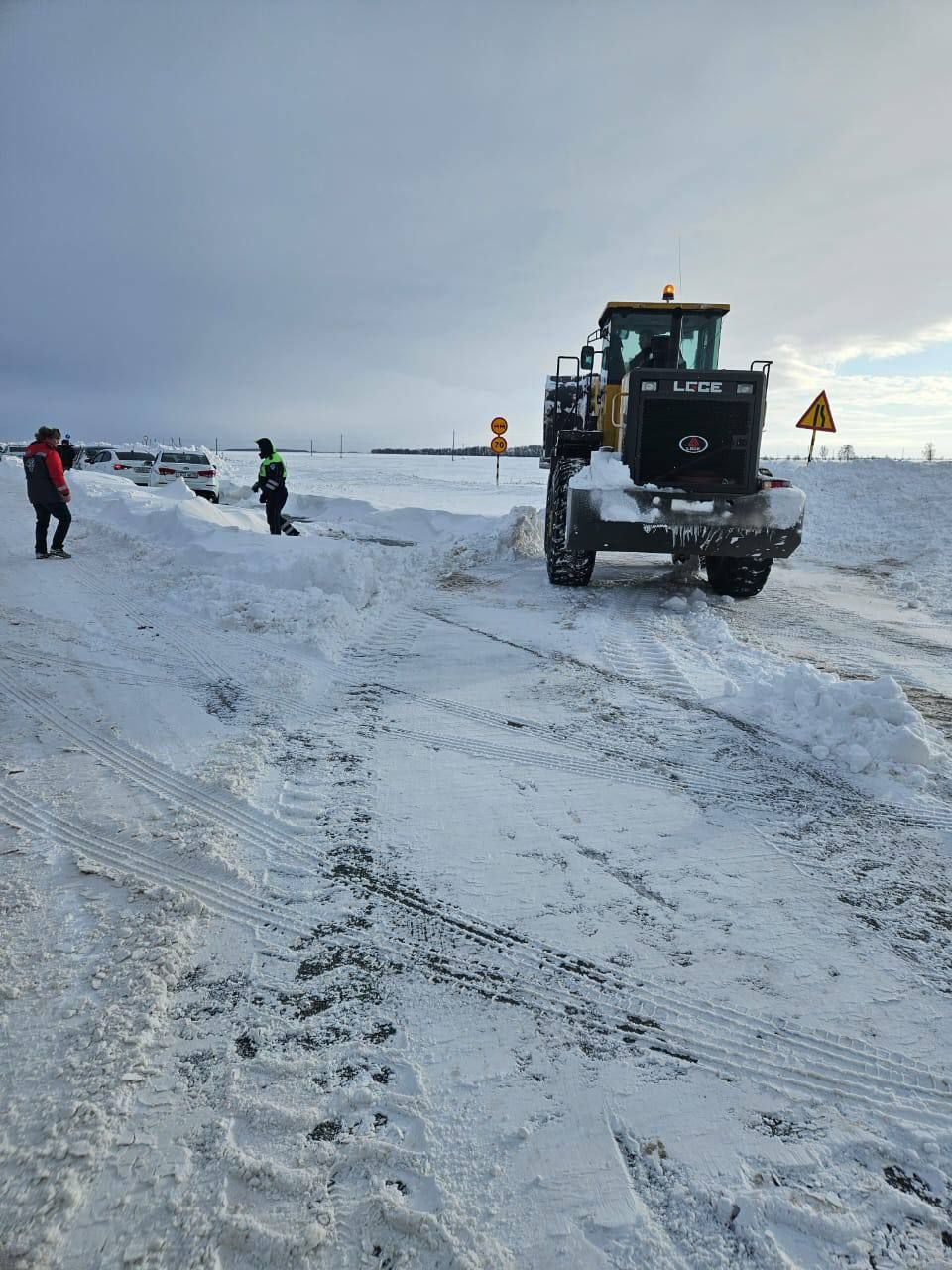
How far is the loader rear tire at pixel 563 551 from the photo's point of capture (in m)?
7.89

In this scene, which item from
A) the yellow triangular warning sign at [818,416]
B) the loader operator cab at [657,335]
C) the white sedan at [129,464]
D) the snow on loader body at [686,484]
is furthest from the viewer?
the white sedan at [129,464]

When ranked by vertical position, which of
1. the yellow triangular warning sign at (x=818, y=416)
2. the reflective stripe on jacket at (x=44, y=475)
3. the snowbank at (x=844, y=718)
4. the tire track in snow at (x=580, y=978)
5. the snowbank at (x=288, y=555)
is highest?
the yellow triangular warning sign at (x=818, y=416)

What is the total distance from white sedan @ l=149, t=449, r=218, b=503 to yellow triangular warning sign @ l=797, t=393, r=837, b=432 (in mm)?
14240

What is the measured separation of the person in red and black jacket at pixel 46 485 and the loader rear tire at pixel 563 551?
19.3 ft

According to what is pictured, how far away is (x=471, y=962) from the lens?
2.31 m

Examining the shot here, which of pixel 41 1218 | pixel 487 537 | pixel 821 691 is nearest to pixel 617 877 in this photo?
pixel 41 1218

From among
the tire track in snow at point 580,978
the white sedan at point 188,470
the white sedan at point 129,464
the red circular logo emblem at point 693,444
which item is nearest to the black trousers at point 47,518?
the tire track in snow at point 580,978

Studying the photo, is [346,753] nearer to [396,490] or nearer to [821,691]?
[821,691]

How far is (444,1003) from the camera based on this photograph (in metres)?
2.15

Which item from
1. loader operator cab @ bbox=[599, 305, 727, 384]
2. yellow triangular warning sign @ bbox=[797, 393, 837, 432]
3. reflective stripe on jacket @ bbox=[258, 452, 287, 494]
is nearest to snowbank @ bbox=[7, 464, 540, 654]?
reflective stripe on jacket @ bbox=[258, 452, 287, 494]

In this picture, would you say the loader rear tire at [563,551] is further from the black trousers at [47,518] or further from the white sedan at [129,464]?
the white sedan at [129,464]

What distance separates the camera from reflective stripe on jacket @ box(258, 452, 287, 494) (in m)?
10.7

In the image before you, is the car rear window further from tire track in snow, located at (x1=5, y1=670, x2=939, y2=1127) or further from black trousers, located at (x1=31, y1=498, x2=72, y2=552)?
tire track in snow, located at (x1=5, y1=670, x2=939, y2=1127)

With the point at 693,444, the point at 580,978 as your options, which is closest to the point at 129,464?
the point at 693,444
